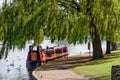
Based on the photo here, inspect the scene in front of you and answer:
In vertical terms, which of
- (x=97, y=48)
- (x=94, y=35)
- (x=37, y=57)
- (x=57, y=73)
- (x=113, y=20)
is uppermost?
(x=113, y=20)

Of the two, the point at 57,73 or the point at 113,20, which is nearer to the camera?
the point at 57,73

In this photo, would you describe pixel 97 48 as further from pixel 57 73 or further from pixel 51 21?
pixel 57 73

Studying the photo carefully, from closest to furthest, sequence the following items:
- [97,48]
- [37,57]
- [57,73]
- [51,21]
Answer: [57,73]
[51,21]
[97,48]
[37,57]

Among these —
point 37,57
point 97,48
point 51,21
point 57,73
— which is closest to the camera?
point 57,73

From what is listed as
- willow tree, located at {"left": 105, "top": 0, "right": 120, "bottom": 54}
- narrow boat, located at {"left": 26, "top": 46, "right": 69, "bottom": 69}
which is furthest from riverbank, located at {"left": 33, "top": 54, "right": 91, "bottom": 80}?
narrow boat, located at {"left": 26, "top": 46, "right": 69, "bottom": 69}

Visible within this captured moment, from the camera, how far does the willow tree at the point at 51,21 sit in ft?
96.6

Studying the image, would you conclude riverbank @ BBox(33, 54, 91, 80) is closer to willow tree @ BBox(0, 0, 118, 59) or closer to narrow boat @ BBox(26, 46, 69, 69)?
willow tree @ BBox(0, 0, 118, 59)

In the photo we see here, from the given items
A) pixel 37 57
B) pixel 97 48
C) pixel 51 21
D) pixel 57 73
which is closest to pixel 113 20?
pixel 51 21

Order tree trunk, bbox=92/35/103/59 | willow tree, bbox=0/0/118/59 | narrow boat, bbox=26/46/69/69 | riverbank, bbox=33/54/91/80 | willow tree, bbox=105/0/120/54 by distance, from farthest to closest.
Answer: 1. narrow boat, bbox=26/46/69/69
2. tree trunk, bbox=92/35/103/59
3. willow tree, bbox=105/0/120/54
4. willow tree, bbox=0/0/118/59
5. riverbank, bbox=33/54/91/80

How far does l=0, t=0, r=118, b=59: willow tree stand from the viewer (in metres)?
29.5

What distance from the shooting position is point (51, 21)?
2992 cm

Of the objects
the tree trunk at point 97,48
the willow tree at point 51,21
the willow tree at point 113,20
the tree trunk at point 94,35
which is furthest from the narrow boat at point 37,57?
the willow tree at point 113,20

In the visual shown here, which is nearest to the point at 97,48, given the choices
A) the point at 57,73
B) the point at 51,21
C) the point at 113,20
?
the point at 113,20

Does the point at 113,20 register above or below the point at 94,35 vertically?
above
